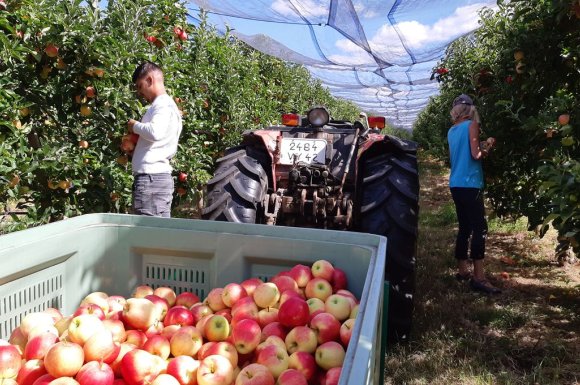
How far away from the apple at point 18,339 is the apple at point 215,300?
0.55 metres

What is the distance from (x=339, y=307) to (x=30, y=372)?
86 cm

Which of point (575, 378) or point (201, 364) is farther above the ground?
point (201, 364)

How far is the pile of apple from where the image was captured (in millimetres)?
1290

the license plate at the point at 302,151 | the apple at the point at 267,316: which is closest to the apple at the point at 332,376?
the apple at the point at 267,316

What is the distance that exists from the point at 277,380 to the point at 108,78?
264 cm

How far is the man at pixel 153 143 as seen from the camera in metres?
3.04

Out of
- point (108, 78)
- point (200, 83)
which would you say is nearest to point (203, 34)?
point (200, 83)

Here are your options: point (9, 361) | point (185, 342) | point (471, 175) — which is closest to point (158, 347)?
point (185, 342)

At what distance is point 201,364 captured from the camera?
1.35 m

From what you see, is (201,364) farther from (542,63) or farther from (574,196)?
(542,63)

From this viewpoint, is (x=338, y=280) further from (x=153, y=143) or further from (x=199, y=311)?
(x=153, y=143)

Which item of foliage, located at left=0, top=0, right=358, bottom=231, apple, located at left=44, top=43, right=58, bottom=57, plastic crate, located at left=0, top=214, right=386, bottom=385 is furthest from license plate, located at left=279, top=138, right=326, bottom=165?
plastic crate, located at left=0, top=214, right=386, bottom=385

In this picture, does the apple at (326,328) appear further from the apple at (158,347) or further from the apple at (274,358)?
the apple at (158,347)

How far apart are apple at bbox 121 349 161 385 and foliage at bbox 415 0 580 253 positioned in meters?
2.00
